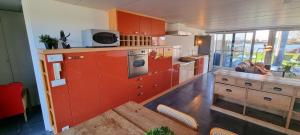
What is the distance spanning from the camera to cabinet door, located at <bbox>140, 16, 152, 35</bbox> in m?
3.05

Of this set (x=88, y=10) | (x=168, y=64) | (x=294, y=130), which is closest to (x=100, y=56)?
(x=88, y=10)

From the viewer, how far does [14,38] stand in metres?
2.73

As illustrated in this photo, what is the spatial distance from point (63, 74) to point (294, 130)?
3.62 m

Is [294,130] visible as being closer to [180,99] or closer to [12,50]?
[180,99]

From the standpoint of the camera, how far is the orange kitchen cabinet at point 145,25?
3054 millimetres

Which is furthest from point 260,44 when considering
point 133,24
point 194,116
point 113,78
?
point 113,78

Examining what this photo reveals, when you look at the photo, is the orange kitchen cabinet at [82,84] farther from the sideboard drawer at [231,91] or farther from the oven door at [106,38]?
the sideboard drawer at [231,91]

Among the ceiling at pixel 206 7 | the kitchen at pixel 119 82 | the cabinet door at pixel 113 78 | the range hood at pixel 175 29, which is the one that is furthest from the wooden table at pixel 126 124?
the range hood at pixel 175 29

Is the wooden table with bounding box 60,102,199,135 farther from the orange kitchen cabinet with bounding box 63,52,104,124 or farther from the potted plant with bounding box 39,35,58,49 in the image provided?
the potted plant with bounding box 39,35,58,49

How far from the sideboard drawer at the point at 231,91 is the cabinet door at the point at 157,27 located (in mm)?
1914

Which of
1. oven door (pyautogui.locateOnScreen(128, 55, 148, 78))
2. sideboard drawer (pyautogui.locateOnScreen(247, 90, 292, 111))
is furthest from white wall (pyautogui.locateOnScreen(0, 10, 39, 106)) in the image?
sideboard drawer (pyautogui.locateOnScreen(247, 90, 292, 111))

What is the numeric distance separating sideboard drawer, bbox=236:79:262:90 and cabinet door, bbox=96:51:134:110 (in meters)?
2.09

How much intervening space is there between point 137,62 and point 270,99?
2399 mm

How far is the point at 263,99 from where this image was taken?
222 centimetres
